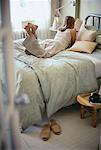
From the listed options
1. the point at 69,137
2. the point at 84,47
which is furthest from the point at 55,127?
the point at 84,47

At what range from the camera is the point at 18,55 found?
308 centimetres

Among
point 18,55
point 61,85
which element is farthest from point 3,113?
point 18,55

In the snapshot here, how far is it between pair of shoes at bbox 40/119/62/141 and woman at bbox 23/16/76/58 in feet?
2.96

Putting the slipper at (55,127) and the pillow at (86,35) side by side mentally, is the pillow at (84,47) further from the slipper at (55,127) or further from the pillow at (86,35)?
the slipper at (55,127)

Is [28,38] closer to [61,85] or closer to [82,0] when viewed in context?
[61,85]

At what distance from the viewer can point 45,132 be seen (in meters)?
2.54

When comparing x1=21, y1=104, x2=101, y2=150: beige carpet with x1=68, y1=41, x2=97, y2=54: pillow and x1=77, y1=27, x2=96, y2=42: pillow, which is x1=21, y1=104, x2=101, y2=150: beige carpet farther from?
x1=77, y1=27, x2=96, y2=42: pillow

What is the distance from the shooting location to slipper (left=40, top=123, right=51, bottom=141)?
247 centimetres

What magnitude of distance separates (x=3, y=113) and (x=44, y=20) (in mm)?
4340

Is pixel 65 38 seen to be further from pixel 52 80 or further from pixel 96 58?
pixel 52 80

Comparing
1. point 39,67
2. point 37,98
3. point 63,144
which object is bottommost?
point 63,144

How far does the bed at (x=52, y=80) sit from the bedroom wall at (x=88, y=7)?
46.7 inches

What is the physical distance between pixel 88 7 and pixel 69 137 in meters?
2.50

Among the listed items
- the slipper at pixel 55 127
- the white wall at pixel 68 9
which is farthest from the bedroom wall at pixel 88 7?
the slipper at pixel 55 127
